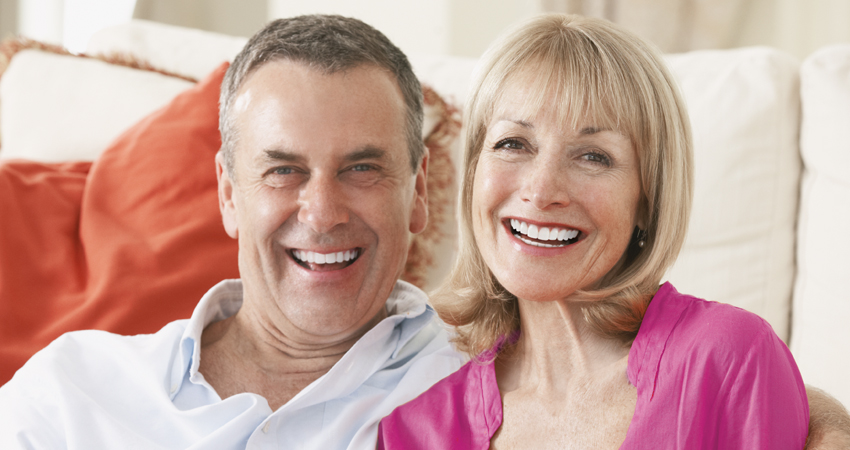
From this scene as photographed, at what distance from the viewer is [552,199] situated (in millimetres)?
1000

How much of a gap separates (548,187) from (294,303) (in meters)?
0.53

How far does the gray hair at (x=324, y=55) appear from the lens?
4.13ft

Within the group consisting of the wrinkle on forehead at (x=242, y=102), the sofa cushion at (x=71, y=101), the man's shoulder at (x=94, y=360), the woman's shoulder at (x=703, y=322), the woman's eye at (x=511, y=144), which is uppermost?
the woman's eye at (x=511, y=144)

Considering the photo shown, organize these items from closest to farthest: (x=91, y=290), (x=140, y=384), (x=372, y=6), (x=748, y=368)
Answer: (x=748, y=368)
(x=140, y=384)
(x=91, y=290)
(x=372, y=6)

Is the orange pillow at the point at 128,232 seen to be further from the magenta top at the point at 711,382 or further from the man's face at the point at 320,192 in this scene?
the magenta top at the point at 711,382

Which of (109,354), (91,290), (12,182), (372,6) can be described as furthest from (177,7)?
(109,354)

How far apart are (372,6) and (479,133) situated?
205 cm

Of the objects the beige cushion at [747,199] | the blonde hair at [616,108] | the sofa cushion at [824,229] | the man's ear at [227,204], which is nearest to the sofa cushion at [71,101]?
the man's ear at [227,204]

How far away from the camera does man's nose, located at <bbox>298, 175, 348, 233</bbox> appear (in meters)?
1.21

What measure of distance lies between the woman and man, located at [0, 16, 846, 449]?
0.56 feet

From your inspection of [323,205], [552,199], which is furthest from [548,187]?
[323,205]

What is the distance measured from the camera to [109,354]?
1.35 metres

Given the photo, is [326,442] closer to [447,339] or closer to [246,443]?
[246,443]

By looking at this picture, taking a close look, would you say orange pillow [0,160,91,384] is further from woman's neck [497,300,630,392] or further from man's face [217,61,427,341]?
woman's neck [497,300,630,392]
